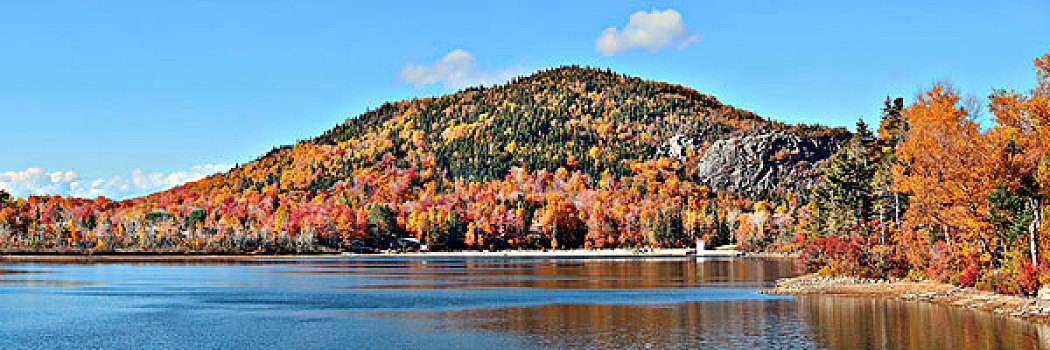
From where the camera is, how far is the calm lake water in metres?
51.3

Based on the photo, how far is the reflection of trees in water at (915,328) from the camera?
157ft

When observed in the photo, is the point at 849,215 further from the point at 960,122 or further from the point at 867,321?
the point at 867,321

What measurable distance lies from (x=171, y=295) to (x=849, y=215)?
220 feet

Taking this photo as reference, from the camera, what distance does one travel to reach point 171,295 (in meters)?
90.7

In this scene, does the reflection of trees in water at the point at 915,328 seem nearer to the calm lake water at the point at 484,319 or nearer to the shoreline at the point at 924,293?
the calm lake water at the point at 484,319

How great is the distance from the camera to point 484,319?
2512 inches

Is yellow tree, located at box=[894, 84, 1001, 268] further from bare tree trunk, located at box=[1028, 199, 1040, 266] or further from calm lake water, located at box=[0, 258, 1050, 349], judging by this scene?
calm lake water, located at box=[0, 258, 1050, 349]

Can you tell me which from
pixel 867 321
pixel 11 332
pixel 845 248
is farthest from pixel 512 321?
pixel 845 248

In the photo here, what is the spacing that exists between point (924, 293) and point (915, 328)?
758 inches

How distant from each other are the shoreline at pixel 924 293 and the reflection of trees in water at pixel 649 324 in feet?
28.7

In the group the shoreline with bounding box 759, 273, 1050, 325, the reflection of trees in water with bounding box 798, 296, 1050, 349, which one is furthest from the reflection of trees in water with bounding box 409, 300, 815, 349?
the shoreline with bounding box 759, 273, 1050, 325

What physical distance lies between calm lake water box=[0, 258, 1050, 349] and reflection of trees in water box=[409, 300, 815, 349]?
0.32ft

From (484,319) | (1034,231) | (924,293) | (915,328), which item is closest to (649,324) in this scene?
(484,319)

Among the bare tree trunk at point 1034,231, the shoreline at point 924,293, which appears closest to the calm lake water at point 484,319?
the shoreline at point 924,293
